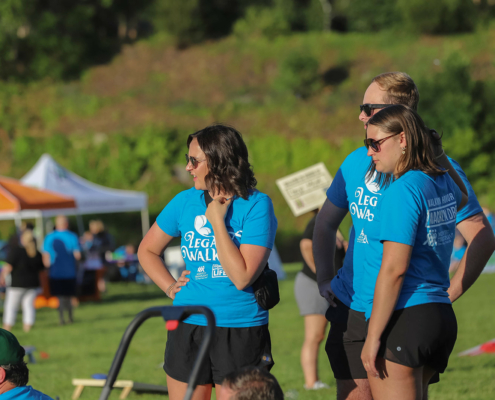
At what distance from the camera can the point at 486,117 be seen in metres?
34.7

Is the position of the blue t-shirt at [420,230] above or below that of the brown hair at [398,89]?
below

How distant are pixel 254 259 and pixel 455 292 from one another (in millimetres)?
1017

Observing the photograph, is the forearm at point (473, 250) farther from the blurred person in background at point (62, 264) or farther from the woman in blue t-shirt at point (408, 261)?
the blurred person in background at point (62, 264)

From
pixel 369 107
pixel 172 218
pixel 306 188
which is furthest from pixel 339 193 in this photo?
pixel 306 188

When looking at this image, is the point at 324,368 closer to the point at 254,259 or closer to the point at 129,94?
the point at 254,259

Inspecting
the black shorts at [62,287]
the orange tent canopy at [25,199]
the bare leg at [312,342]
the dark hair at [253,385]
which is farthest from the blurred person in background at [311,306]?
the orange tent canopy at [25,199]

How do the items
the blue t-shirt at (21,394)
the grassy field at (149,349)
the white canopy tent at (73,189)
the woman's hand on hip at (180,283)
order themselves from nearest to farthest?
the blue t-shirt at (21,394), the woman's hand on hip at (180,283), the grassy field at (149,349), the white canopy tent at (73,189)

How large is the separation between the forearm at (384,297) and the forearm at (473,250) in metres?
0.72

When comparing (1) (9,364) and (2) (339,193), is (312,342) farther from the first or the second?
(1) (9,364)

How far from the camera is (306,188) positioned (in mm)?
6047

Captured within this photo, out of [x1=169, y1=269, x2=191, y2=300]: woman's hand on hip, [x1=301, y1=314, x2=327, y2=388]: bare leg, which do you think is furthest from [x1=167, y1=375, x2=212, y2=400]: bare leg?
[x1=301, y1=314, x2=327, y2=388]: bare leg

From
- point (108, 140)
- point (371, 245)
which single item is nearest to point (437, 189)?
point (371, 245)

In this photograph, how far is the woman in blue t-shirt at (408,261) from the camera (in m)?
2.52

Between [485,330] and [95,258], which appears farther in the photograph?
[95,258]
